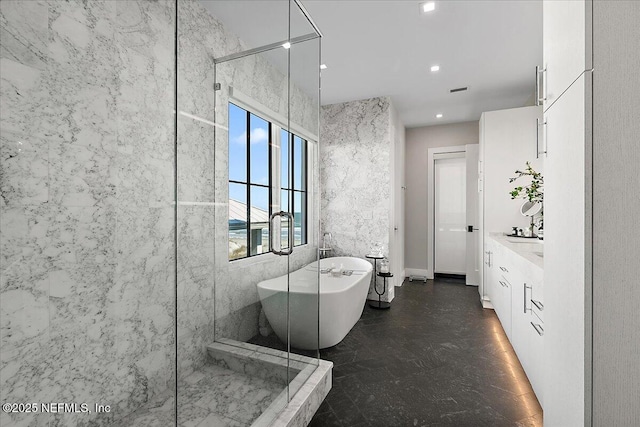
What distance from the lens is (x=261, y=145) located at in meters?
1.49

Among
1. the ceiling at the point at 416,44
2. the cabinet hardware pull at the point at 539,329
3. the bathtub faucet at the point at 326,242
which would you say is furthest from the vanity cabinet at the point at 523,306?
the bathtub faucet at the point at 326,242

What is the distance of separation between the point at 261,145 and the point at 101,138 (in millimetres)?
707

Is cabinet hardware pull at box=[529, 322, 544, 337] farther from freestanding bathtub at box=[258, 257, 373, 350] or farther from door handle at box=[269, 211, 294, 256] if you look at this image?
door handle at box=[269, 211, 294, 256]

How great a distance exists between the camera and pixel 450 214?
→ 546cm

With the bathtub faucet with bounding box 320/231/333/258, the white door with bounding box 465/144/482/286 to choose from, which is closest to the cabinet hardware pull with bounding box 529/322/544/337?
the bathtub faucet with bounding box 320/231/333/258

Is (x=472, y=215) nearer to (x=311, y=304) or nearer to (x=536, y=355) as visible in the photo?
(x=536, y=355)

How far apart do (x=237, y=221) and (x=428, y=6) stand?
7.05 ft

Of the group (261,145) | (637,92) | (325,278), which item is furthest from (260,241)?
(325,278)

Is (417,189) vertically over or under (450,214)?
over

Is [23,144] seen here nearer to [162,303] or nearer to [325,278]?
[162,303]

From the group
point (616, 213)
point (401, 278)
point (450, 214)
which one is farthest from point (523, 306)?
point (450, 214)

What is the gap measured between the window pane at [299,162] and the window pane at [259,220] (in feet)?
1.23

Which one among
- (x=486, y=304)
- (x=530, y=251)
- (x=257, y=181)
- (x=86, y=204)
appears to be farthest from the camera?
(x=486, y=304)

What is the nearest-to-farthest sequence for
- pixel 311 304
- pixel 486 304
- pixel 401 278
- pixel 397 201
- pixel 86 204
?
pixel 86 204, pixel 311 304, pixel 486 304, pixel 397 201, pixel 401 278
